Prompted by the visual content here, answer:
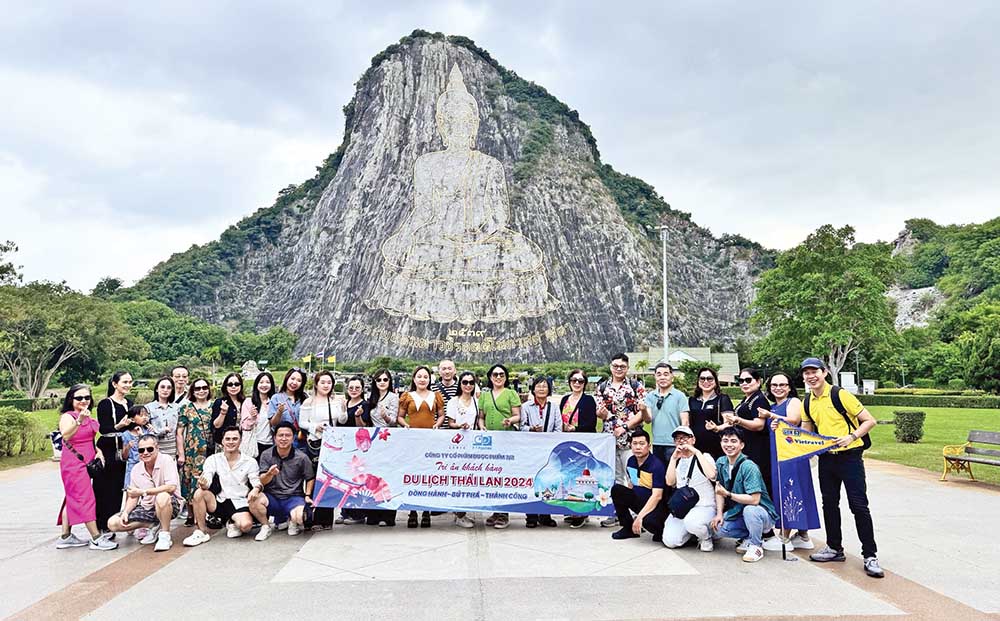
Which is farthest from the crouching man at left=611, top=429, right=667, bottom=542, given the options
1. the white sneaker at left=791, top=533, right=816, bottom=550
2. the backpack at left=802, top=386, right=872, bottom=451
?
the backpack at left=802, top=386, right=872, bottom=451

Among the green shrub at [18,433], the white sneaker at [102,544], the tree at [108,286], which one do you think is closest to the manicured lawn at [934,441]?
the white sneaker at [102,544]

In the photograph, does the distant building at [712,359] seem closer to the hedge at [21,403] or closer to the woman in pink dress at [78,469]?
the hedge at [21,403]

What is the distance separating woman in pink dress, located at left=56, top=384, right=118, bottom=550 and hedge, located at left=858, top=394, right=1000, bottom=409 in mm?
32242

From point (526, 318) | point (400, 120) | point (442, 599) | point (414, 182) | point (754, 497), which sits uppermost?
point (400, 120)

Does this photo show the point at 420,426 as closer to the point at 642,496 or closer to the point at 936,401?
the point at 642,496

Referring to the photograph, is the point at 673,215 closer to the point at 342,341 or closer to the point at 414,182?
the point at 414,182

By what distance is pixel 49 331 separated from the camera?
3269 centimetres

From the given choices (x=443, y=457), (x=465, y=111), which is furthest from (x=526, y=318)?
(x=443, y=457)

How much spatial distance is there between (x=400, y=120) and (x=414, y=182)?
9375 mm

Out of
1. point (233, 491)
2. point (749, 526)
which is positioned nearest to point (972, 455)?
point (749, 526)

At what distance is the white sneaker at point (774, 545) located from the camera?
617 cm

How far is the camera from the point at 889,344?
101ft

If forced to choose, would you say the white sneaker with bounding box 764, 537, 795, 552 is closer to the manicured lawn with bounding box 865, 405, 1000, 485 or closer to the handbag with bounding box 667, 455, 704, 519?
the handbag with bounding box 667, 455, 704, 519

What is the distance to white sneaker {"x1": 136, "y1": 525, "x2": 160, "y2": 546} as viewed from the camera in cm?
652
